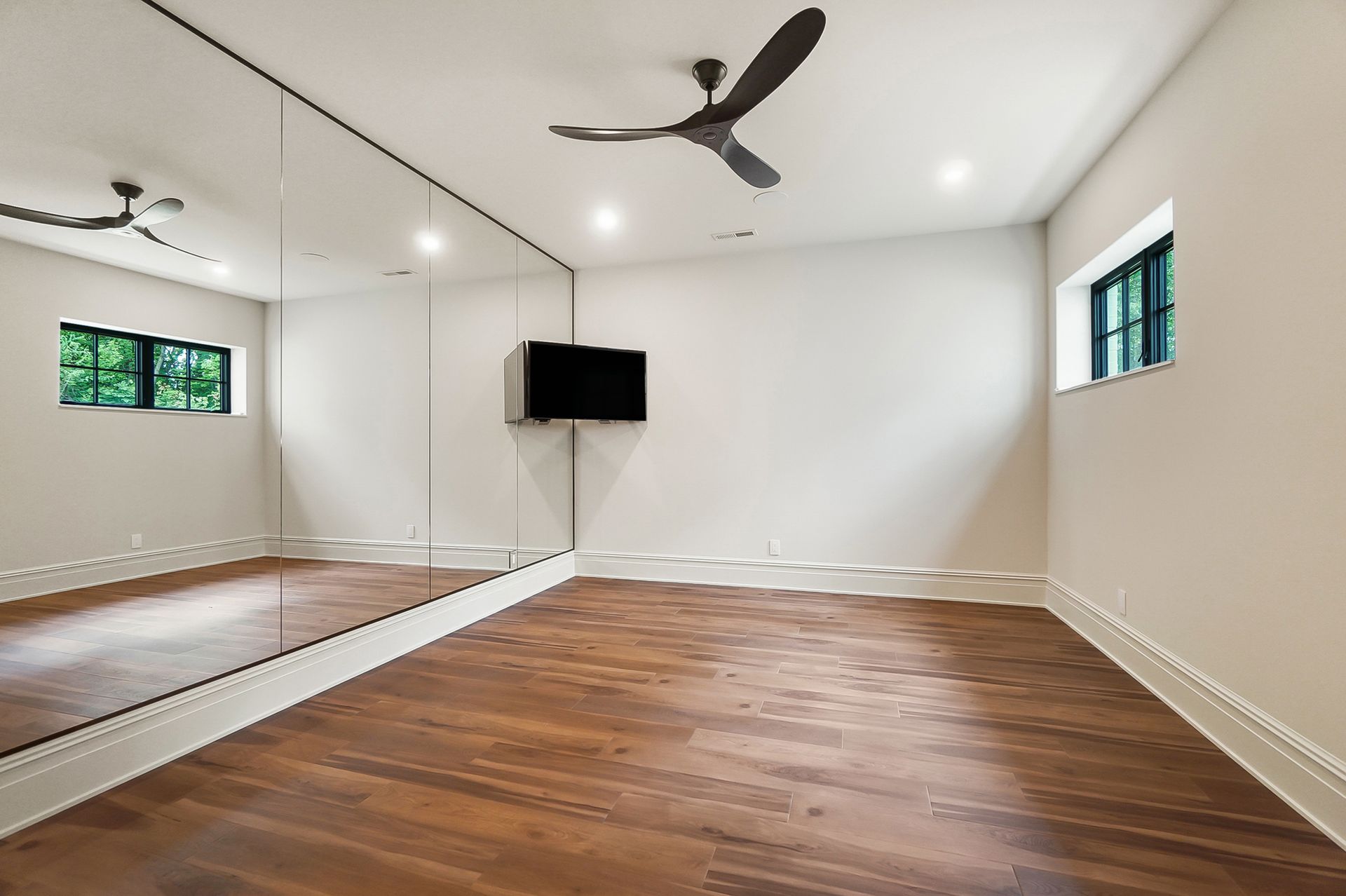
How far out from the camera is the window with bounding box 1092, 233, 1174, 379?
10.3ft

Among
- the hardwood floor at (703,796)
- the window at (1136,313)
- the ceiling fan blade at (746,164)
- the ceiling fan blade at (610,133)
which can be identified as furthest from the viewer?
the window at (1136,313)

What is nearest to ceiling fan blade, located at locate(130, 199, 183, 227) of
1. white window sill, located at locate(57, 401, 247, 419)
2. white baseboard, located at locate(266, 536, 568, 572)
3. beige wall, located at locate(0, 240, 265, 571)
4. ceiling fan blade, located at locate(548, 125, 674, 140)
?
beige wall, located at locate(0, 240, 265, 571)

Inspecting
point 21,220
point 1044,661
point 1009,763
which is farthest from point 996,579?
point 21,220

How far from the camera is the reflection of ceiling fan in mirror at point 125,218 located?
6.17 feet

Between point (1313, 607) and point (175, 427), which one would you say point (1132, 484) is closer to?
point (1313, 607)

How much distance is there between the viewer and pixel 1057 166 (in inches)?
141

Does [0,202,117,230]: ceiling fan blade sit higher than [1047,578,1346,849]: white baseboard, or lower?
higher

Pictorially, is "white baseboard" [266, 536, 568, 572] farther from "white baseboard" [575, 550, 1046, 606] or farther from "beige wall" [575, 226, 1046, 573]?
"beige wall" [575, 226, 1046, 573]

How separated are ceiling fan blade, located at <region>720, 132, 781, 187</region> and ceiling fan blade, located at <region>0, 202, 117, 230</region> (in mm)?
2348

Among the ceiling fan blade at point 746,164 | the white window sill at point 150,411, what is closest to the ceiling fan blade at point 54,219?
the white window sill at point 150,411

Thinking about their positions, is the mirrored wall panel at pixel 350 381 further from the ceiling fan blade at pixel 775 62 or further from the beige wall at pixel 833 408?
the beige wall at pixel 833 408

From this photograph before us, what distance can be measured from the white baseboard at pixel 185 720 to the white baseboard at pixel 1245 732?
381cm

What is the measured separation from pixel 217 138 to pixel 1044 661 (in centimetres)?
464

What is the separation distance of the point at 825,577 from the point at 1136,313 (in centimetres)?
275
